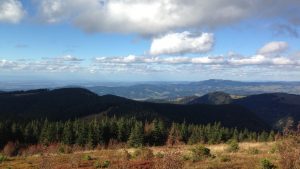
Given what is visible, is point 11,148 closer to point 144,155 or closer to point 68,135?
point 68,135

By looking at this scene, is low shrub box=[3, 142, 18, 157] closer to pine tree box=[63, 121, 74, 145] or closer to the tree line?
the tree line

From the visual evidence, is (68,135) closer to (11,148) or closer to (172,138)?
(11,148)

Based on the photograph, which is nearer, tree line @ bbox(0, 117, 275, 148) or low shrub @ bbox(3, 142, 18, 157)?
low shrub @ bbox(3, 142, 18, 157)

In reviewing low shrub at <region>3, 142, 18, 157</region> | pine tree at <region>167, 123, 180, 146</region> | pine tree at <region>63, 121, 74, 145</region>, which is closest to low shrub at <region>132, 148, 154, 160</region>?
pine tree at <region>167, 123, 180, 146</region>

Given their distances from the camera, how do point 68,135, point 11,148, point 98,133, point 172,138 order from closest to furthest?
point 172,138
point 11,148
point 98,133
point 68,135

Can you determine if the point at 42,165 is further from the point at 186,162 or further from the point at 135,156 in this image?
the point at 135,156

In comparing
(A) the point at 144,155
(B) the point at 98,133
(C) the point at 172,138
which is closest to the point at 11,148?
(B) the point at 98,133

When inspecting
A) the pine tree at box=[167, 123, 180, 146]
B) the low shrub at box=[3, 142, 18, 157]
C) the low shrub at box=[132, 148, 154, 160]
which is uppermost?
the pine tree at box=[167, 123, 180, 146]

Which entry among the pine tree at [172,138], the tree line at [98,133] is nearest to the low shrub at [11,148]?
the tree line at [98,133]

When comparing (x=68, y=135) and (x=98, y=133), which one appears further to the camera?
(x=68, y=135)

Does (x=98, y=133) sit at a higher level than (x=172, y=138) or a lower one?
lower

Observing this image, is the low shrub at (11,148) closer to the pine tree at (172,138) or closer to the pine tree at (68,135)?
the pine tree at (68,135)

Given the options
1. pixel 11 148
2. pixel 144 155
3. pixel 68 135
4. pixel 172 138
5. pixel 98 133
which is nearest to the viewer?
pixel 172 138

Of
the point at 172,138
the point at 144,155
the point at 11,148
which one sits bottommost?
the point at 11,148
